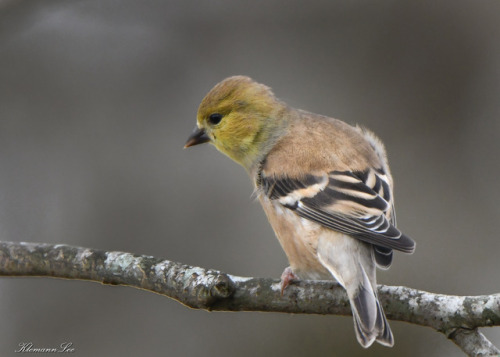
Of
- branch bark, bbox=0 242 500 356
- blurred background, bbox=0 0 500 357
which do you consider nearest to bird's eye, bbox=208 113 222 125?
branch bark, bbox=0 242 500 356

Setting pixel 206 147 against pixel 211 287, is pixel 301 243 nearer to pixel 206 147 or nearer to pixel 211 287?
pixel 211 287

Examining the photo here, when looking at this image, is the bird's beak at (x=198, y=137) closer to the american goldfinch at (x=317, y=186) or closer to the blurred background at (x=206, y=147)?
the american goldfinch at (x=317, y=186)

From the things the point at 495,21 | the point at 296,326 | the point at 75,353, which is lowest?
the point at 75,353

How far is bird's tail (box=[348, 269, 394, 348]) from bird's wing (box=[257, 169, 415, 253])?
264mm

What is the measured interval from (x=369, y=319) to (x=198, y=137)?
2041mm

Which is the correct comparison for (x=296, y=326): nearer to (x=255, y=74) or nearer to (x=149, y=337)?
(x=149, y=337)

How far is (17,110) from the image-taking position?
684cm

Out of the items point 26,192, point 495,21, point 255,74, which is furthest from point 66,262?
point 495,21

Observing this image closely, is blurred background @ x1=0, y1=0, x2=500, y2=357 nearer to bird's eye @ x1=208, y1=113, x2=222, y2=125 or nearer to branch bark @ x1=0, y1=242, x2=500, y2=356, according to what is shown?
bird's eye @ x1=208, y1=113, x2=222, y2=125

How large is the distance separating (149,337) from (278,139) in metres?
2.44

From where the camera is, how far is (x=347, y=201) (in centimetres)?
359

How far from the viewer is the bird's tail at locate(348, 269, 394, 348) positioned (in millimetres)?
2900

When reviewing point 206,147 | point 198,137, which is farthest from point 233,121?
point 206,147

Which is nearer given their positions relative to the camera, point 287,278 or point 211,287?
point 211,287
